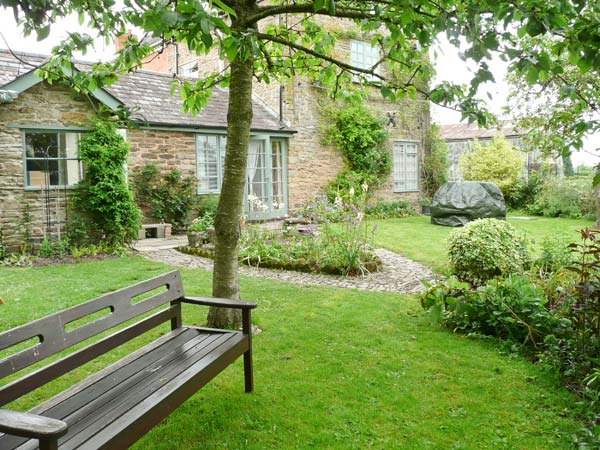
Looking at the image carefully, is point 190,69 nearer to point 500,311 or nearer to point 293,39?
point 293,39

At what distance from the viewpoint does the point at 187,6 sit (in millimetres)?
2416

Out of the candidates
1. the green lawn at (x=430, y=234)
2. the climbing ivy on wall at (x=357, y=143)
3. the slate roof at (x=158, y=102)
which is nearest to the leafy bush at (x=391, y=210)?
the green lawn at (x=430, y=234)

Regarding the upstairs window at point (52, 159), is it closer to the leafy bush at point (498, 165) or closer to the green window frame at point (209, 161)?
the green window frame at point (209, 161)

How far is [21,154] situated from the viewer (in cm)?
1011

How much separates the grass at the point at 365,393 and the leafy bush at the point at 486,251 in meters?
1.18

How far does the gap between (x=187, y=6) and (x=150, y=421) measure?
2033 millimetres

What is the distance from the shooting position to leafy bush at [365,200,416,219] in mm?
17391

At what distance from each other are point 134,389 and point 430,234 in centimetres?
1099

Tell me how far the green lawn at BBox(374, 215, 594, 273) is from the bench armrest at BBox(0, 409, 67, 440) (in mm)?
6629


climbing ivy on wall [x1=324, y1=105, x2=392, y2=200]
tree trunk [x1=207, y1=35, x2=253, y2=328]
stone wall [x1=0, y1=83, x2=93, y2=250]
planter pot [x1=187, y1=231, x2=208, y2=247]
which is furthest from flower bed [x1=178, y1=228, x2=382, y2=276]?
climbing ivy on wall [x1=324, y1=105, x2=392, y2=200]

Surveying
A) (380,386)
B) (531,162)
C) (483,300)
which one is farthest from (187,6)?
(531,162)

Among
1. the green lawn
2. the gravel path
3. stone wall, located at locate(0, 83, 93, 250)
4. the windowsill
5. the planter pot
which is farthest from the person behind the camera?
the planter pot

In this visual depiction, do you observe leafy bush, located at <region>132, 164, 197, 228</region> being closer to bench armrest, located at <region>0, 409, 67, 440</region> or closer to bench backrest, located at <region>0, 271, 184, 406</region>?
bench backrest, located at <region>0, 271, 184, 406</region>

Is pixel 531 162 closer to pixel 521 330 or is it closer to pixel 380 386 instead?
pixel 521 330
